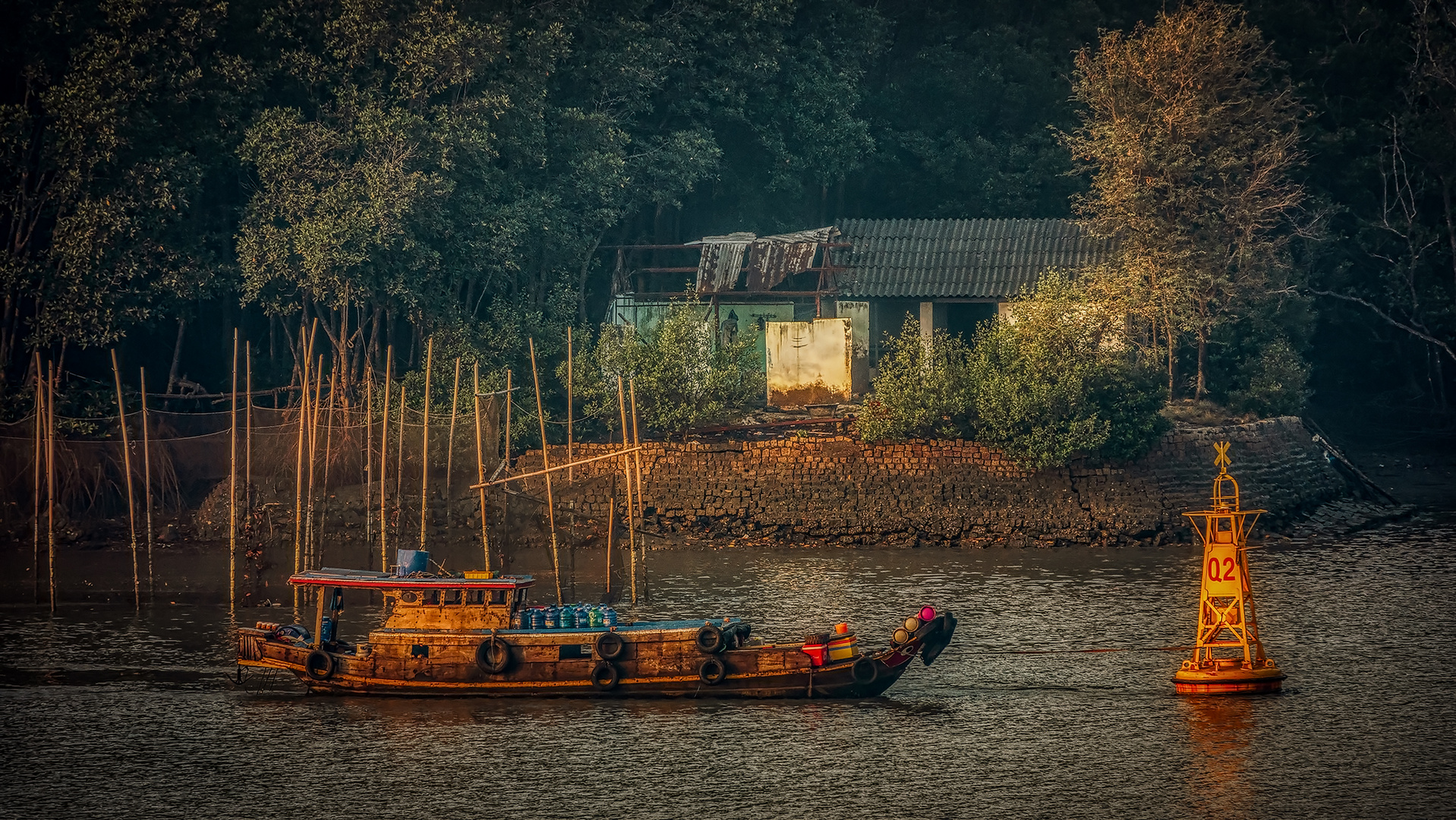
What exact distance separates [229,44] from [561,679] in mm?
21597

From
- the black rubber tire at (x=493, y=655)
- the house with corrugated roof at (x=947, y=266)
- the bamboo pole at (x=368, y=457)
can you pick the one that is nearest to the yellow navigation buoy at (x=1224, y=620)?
the black rubber tire at (x=493, y=655)

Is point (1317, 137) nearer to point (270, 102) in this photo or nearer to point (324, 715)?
point (270, 102)

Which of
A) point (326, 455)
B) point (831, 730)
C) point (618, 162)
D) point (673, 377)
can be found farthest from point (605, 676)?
point (618, 162)

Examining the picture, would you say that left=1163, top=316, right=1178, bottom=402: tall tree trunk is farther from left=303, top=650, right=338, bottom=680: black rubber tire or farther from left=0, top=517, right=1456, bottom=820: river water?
left=303, top=650, right=338, bottom=680: black rubber tire

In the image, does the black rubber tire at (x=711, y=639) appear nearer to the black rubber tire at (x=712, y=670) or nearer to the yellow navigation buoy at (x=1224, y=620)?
the black rubber tire at (x=712, y=670)

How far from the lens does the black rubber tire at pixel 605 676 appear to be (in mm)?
23781

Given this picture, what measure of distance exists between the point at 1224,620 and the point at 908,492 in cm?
1366

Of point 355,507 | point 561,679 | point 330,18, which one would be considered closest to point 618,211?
point 330,18

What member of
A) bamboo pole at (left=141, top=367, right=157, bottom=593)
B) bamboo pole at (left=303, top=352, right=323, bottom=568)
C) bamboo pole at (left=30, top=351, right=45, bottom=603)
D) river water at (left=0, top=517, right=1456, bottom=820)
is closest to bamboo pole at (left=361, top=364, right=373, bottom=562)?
bamboo pole at (left=303, top=352, right=323, bottom=568)

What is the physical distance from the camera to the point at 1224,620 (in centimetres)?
2294

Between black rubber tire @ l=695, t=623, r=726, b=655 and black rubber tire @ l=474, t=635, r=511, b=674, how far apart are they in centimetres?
286

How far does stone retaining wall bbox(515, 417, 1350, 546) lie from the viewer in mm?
35844

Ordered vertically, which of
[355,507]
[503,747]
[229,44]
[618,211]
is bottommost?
[503,747]

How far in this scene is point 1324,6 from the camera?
4741 cm
